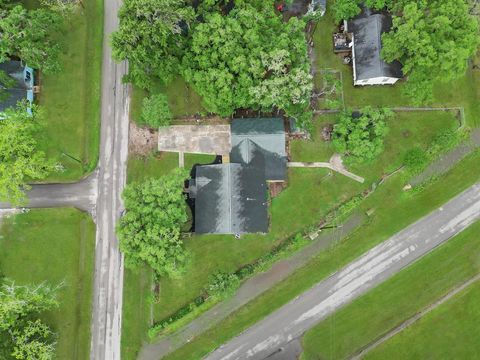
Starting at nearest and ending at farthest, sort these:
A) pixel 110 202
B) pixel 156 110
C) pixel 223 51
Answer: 1. pixel 223 51
2. pixel 156 110
3. pixel 110 202

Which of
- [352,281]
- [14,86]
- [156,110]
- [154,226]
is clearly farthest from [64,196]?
[352,281]

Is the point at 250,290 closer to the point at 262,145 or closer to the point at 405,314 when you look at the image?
the point at 262,145

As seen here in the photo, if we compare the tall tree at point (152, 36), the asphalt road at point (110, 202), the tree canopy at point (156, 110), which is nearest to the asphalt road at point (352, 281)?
the asphalt road at point (110, 202)

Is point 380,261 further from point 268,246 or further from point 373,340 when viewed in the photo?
point 268,246

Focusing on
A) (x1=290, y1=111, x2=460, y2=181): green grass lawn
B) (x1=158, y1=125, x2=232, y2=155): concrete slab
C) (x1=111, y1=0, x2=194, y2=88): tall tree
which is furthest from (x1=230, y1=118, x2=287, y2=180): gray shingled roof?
(x1=111, y1=0, x2=194, y2=88): tall tree

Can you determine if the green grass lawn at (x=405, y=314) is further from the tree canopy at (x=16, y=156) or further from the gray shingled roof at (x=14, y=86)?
the gray shingled roof at (x=14, y=86)

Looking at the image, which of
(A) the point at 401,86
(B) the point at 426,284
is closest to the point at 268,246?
(B) the point at 426,284
